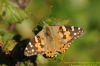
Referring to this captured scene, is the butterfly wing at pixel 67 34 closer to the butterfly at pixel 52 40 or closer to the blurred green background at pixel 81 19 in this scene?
the butterfly at pixel 52 40

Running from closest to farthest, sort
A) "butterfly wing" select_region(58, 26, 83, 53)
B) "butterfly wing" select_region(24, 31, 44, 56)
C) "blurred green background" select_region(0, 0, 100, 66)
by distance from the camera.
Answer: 1. "butterfly wing" select_region(24, 31, 44, 56)
2. "butterfly wing" select_region(58, 26, 83, 53)
3. "blurred green background" select_region(0, 0, 100, 66)

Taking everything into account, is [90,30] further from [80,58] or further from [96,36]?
Answer: [80,58]

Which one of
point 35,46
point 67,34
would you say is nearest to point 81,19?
point 67,34

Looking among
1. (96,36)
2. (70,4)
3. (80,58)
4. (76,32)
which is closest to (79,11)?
(70,4)

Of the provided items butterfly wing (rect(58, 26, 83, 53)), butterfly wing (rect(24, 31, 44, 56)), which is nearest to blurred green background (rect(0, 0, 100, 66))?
butterfly wing (rect(58, 26, 83, 53))

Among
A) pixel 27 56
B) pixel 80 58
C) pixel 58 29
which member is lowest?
pixel 80 58

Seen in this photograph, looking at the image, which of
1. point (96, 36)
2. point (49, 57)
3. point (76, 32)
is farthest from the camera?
point (96, 36)

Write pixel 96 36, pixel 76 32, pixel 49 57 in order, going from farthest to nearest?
pixel 96 36 → pixel 76 32 → pixel 49 57

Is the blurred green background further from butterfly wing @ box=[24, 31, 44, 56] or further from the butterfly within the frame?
butterfly wing @ box=[24, 31, 44, 56]

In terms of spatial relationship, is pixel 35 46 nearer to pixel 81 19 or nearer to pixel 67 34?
pixel 67 34
